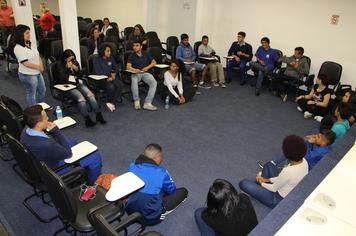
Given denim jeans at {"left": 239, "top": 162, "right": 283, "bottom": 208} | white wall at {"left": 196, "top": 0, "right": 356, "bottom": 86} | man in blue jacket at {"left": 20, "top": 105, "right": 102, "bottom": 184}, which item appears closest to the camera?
man in blue jacket at {"left": 20, "top": 105, "right": 102, "bottom": 184}

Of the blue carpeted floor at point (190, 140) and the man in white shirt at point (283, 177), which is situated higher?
the man in white shirt at point (283, 177)

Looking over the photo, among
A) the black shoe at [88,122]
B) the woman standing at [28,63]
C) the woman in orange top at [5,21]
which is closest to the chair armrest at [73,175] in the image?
the black shoe at [88,122]

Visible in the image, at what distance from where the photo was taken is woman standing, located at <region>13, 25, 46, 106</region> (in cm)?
399

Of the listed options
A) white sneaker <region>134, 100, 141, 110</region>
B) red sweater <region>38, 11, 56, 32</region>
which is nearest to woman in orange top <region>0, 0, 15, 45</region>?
red sweater <region>38, 11, 56, 32</region>

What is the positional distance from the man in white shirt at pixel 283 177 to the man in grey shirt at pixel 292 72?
3545mm

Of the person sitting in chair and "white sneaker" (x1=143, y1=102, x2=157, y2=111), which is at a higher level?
the person sitting in chair

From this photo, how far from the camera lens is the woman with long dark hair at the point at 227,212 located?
6.67 feet

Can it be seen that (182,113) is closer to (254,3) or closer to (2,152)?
(2,152)

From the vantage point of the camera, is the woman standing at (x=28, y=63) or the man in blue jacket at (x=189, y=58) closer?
the woman standing at (x=28, y=63)

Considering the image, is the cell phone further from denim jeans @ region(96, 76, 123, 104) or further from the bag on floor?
denim jeans @ region(96, 76, 123, 104)

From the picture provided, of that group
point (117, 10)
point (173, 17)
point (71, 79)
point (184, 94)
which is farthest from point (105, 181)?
point (117, 10)

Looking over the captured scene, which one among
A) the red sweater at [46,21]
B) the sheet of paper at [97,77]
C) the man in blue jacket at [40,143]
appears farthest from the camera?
the red sweater at [46,21]

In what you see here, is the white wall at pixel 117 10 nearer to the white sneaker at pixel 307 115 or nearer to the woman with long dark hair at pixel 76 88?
the woman with long dark hair at pixel 76 88

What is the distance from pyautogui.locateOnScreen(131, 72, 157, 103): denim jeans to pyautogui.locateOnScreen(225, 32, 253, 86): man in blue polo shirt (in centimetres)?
245
